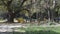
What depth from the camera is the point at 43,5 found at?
130 feet

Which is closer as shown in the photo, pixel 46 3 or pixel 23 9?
pixel 23 9

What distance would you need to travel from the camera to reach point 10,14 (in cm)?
3534

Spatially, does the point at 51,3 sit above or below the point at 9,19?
above

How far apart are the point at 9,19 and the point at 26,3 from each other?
466cm

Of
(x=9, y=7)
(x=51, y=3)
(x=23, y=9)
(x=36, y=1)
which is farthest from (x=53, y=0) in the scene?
(x=9, y=7)

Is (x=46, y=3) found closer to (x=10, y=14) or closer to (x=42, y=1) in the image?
(x=42, y=1)

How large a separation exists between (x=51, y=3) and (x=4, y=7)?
387 inches

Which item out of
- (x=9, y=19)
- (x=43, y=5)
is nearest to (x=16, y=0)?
(x=9, y=19)

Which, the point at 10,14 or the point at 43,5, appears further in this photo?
the point at 43,5

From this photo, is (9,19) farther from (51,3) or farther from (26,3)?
(51,3)

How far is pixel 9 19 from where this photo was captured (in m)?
35.2

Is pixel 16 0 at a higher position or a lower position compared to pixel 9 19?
higher

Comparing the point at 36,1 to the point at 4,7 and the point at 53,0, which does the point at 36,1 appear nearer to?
the point at 53,0

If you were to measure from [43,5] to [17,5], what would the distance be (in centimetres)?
622
